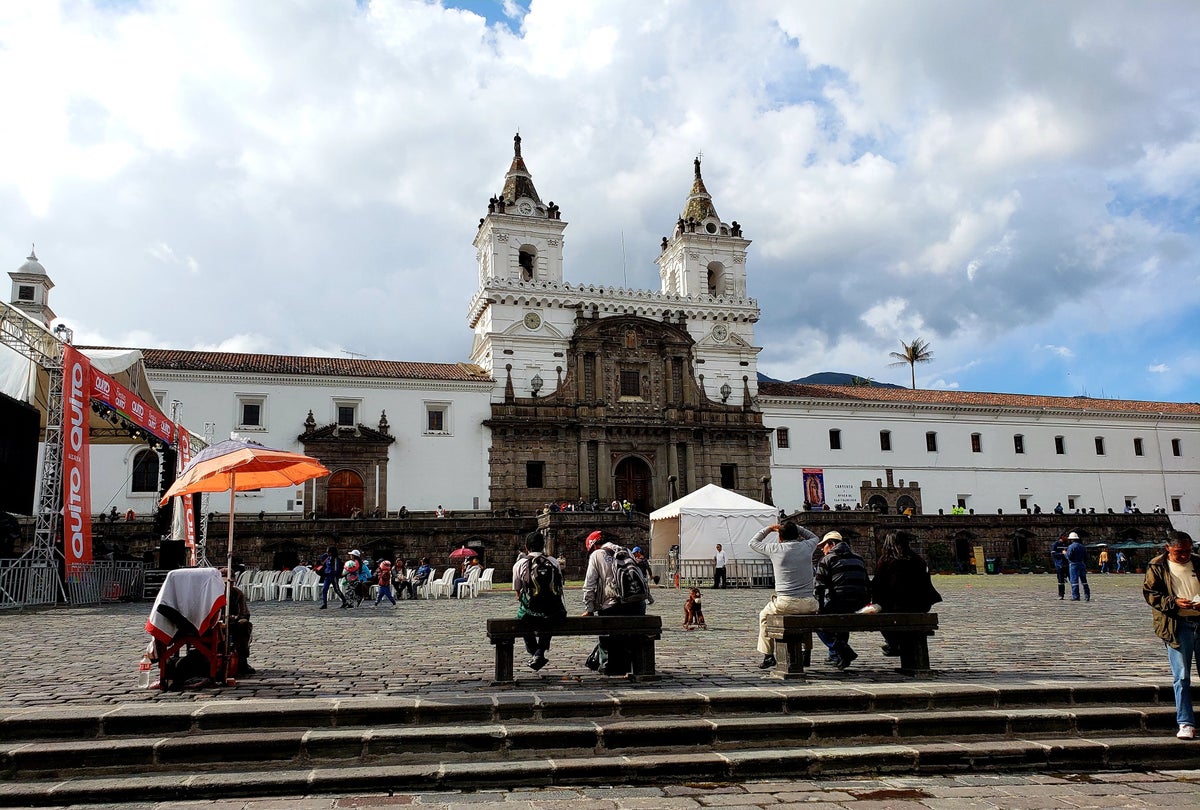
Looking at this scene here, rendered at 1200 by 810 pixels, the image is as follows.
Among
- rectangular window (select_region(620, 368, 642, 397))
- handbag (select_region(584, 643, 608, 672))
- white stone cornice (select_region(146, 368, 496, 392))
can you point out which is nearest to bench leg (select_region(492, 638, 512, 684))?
handbag (select_region(584, 643, 608, 672))

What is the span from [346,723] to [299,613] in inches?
491

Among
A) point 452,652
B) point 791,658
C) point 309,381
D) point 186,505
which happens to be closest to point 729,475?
point 309,381

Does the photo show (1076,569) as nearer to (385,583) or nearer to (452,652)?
(452,652)

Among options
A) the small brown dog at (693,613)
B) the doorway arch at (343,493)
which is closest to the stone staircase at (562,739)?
the small brown dog at (693,613)

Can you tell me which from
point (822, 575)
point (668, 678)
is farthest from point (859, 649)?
point (668, 678)

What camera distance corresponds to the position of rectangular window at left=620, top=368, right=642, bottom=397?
4347 centimetres

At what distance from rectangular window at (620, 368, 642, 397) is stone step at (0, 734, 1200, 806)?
3648 cm

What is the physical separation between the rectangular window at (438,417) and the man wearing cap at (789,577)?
32386 mm

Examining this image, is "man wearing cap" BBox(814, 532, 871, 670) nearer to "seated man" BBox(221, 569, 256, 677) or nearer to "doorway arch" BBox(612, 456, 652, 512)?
"seated man" BBox(221, 569, 256, 677)

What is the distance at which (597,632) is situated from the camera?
846cm

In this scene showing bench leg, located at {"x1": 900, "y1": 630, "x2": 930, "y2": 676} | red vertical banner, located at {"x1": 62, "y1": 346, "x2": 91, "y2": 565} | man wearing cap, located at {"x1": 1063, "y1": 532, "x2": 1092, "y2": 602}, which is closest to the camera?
bench leg, located at {"x1": 900, "y1": 630, "x2": 930, "y2": 676}

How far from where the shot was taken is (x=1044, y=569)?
129 feet

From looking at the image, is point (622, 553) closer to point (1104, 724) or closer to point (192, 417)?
point (1104, 724)

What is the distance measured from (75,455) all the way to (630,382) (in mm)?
27789
